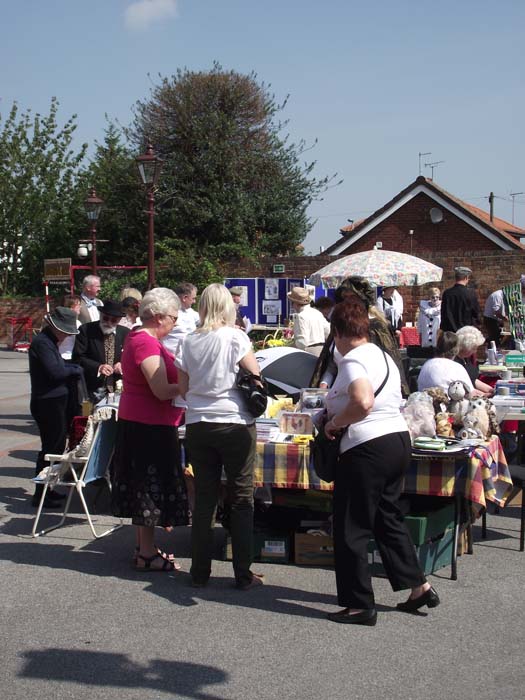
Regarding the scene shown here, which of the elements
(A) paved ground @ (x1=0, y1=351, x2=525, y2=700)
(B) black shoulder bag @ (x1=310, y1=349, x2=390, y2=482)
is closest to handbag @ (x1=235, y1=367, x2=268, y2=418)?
(B) black shoulder bag @ (x1=310, y1=349, x2=390, y2=482)

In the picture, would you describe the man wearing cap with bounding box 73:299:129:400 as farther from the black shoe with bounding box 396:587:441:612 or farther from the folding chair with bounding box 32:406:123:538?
the black shoe with bounding box 396:587:441:612

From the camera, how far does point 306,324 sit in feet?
33.7

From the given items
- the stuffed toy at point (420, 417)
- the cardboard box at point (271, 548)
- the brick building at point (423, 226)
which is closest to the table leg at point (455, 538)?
the stuffed toy at point (420, 417)

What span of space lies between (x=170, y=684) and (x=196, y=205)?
23421mm

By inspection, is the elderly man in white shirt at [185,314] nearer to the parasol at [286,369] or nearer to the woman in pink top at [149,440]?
the parasol at [286,369]

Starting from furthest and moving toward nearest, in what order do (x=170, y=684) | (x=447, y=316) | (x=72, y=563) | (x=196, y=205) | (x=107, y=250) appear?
1. (x=107, y=250)
2. (x=196, y=205)
3. (x=447, y=316)
4. (x=72, y=563)
5. (x=170, y=684)

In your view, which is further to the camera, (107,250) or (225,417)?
(107,250)

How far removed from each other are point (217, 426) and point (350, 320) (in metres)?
1.03

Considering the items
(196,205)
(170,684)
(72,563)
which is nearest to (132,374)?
(72,563)

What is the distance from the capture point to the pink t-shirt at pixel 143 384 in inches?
215

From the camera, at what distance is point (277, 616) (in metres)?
4.86

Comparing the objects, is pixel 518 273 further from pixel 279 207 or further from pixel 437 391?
pixel 437 391

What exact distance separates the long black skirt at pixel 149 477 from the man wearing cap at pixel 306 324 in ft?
15.5

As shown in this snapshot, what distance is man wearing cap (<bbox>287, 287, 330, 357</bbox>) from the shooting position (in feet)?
33.6
